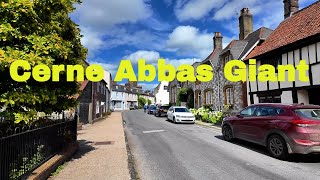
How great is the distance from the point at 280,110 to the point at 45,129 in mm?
7854

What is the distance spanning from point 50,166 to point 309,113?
26.9 feet

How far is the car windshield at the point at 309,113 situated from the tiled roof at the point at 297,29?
280 inches

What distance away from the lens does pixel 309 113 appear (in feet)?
27.9

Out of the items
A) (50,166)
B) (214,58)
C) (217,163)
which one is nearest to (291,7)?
(214,58)

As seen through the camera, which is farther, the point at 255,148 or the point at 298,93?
the point at 298,93

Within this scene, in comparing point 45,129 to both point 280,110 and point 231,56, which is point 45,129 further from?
point 231,56

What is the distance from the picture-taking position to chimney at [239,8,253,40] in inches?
1044

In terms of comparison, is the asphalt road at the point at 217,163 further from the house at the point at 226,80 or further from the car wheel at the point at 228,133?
the house at the point at 226,80

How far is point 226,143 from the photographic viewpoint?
38.7 ft

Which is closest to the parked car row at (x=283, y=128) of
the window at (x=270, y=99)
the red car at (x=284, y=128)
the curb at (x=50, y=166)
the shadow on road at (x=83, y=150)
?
the red car at (x=284, y=128)

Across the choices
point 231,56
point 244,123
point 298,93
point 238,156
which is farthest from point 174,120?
point 238,156

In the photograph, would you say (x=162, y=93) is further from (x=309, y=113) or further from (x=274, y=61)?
(x=309, y=113)

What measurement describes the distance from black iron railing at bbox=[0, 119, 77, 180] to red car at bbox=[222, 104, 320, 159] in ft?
24.0

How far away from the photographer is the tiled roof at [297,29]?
15.2 metres
